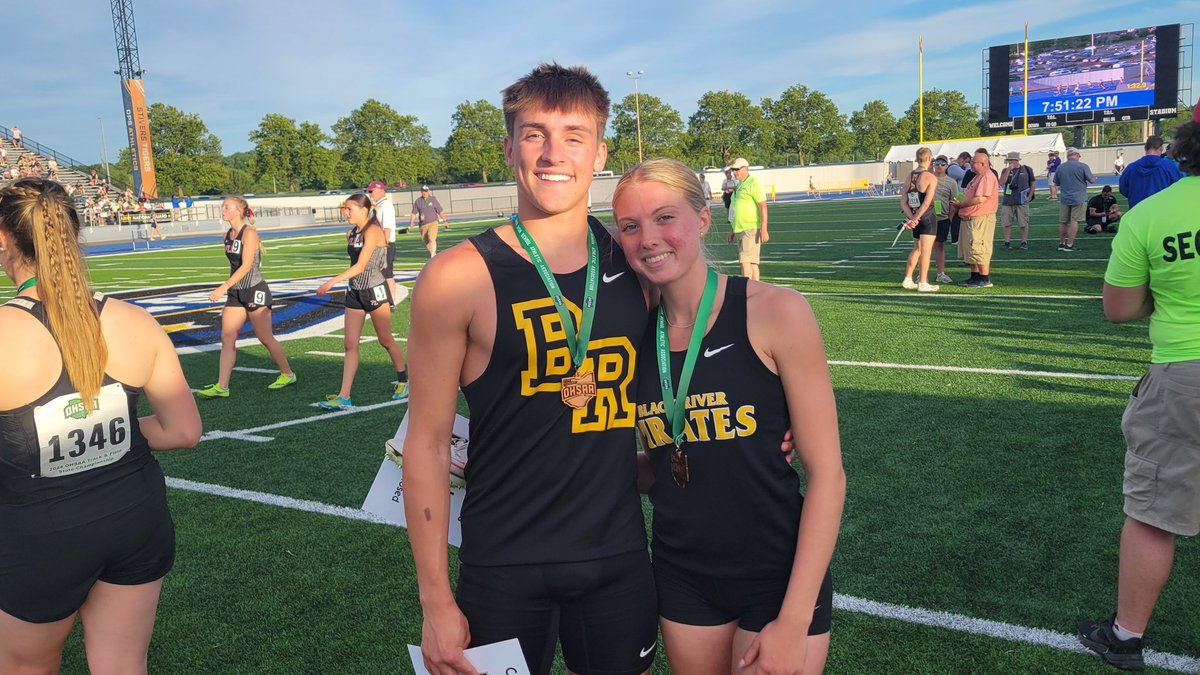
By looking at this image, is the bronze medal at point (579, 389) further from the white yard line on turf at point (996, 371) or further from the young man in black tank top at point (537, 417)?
the white yard line on turf at point (996, 371)

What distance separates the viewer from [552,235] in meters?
2.05

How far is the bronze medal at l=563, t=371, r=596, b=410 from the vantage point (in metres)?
1.99

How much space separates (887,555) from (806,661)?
99.0 inches

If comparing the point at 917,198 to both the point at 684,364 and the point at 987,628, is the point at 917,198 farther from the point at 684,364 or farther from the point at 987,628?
the point at 684,364

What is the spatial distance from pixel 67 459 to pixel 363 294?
18.6 ft

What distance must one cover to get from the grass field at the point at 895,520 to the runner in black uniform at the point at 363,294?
0.31 m

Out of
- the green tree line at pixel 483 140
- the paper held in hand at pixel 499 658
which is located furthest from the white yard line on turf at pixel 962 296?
the green tree line at pixel 483 140

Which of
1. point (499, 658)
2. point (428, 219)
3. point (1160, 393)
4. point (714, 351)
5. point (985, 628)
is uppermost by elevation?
point (428, 219)

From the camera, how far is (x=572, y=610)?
208 centimetres

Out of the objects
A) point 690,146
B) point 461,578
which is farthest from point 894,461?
point 690,146

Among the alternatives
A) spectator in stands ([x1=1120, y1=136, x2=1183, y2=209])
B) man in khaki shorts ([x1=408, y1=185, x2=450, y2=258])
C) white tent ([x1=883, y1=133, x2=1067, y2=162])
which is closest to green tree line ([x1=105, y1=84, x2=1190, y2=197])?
white tent ([x1=883, y1=133, x2=1067, y2=162])

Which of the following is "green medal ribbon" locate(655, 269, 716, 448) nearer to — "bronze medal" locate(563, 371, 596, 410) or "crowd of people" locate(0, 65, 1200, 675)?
"crowd of people" locate(0, 65, 1200, 675)

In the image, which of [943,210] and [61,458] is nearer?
[61,458]

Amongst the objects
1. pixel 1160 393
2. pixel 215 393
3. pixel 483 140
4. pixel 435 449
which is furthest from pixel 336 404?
pixel 483 140
